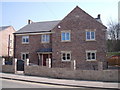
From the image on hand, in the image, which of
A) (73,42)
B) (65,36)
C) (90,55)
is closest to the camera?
(90,55)

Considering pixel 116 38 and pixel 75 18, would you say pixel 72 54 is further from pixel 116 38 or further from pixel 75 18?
pixel 116 38

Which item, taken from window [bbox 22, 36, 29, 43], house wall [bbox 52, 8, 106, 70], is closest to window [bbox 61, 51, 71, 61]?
house wall [bbox 52, 8, 106, 70]

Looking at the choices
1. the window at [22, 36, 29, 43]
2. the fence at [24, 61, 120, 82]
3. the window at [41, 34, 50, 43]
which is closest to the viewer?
the fence at [24, 61, 120, 82]

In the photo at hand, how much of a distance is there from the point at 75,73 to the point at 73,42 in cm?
894

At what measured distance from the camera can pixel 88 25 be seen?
957 inches

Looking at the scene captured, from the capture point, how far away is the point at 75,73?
16562mm

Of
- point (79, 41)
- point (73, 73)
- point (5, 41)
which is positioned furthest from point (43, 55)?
point (5, 41)

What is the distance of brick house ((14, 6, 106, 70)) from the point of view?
78.1ft

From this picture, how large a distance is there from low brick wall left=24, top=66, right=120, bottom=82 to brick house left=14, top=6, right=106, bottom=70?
6935mm

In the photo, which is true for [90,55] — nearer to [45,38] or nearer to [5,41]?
[45,38]

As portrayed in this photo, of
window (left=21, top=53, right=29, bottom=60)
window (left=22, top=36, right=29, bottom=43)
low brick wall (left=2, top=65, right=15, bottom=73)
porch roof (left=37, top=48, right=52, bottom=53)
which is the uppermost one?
window (left=22, top=36, right=29, bottom=43)

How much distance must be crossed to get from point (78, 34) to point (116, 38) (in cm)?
3493

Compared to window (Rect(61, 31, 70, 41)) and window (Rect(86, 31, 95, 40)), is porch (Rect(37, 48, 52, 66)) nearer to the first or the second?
window (Rect(61, 31, 70, 41))

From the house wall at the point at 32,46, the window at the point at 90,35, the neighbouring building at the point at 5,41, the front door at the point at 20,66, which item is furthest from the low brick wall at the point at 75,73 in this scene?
the neighbouring building at the point at 5,41
